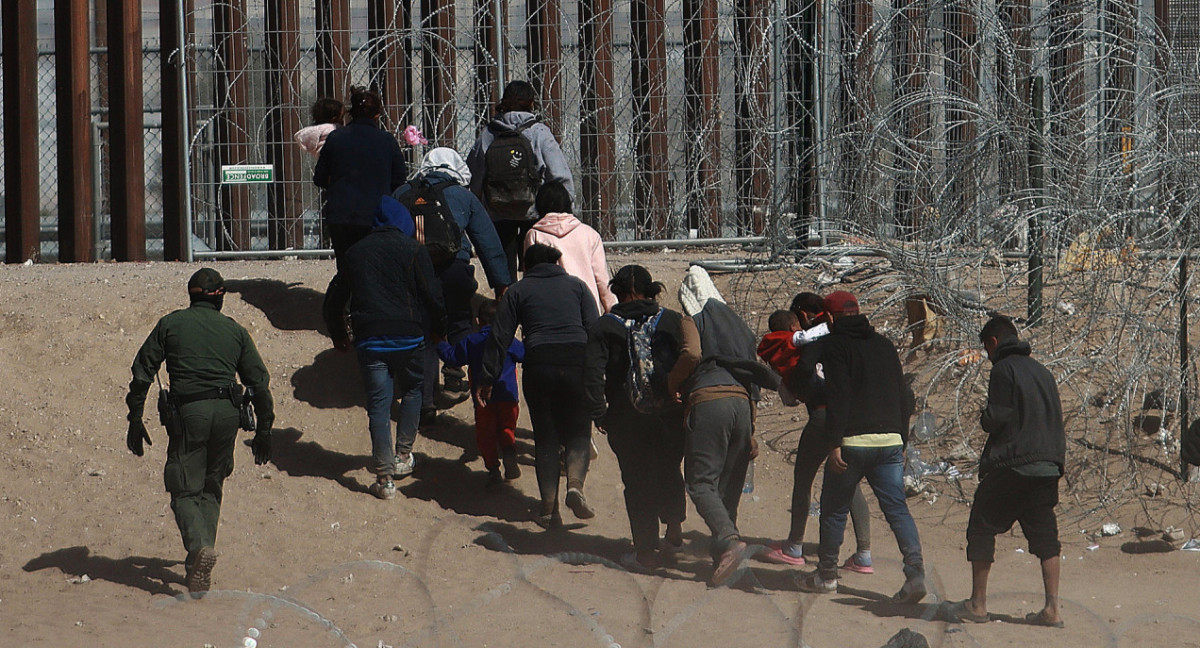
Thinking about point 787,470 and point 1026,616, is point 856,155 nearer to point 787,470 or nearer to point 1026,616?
point 787,470

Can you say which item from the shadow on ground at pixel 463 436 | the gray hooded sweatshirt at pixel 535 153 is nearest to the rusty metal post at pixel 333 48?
the gray hooded sweatshirt at pixel 535 153

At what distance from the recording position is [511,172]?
7934mm

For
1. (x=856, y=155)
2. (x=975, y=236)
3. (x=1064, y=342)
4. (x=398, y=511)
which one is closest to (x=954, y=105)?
(x=856, y=155)

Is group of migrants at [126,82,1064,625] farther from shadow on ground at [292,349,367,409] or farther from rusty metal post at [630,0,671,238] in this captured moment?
rusty metal post at [630,0,671,238]

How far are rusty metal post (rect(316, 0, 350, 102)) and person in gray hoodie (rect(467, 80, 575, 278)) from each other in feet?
9.14

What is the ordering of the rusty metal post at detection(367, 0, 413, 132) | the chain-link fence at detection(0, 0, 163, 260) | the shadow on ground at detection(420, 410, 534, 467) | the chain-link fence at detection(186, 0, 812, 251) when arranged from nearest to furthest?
the shadow on ground at detection(420, 410, 534, 467)
the chain-link fence at detection(186, 0, 812, 251)
the rusty metal post at detection(367, 0, 413, 132)
the chain-link fence at detection(0, 0, 163, 260)

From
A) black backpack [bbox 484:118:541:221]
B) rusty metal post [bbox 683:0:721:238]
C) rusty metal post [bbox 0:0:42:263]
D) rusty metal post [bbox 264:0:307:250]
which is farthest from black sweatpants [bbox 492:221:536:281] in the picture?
rusty metal post [bbox 0:0:42:263]

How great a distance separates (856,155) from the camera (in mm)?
9258

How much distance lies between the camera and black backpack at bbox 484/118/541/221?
7.93 metres

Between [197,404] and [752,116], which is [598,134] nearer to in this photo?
[752,116]

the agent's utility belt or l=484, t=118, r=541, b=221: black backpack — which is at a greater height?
l=484, t=118, r=541, b=221: black backpack

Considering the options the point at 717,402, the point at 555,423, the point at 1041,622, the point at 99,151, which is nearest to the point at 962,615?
the point at 1041,622

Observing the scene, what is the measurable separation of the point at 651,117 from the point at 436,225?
10.5ft

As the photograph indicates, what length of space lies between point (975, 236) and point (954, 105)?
140 cm
